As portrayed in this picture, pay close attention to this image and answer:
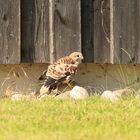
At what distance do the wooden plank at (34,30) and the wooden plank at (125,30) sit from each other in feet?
2.11

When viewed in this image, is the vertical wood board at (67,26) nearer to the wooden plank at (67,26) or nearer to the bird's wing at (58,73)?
the wooden plank at (67,26)

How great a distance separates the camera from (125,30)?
18.0 feet

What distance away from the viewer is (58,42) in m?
5.38

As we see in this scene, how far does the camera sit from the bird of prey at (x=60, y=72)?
539cm

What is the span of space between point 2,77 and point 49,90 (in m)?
0.48

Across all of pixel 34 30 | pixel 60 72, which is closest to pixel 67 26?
pixel 34 30

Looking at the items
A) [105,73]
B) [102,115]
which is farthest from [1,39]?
[102,115]

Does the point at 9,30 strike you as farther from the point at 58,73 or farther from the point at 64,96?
the point at 64,96

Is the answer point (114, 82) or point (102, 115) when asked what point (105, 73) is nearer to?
point (114, 82)

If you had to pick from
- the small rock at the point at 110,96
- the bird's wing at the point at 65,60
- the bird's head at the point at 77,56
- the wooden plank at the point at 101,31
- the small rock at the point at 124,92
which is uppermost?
the wooden plank at the point at 101,31

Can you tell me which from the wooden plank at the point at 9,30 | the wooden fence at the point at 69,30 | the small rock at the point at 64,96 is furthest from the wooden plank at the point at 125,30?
the wooden plank at the point at 9,30

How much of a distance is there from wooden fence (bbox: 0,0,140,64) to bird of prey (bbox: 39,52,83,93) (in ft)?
0.23

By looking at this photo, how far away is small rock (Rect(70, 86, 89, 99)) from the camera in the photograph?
16.9 feet

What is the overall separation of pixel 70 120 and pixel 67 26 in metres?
1.55
